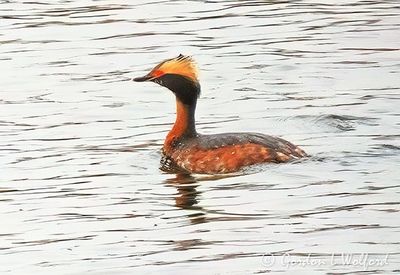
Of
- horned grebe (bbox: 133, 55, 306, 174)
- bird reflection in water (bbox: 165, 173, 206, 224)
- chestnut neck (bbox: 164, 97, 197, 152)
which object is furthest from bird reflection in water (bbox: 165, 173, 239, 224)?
chestnut neck (bbox: 164, 97, 197, 152)

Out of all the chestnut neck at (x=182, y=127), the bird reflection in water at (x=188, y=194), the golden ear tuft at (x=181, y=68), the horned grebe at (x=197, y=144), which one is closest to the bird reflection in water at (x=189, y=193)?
the bird reflection in water at (x=188, y=194)

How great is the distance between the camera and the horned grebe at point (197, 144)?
1430 cm

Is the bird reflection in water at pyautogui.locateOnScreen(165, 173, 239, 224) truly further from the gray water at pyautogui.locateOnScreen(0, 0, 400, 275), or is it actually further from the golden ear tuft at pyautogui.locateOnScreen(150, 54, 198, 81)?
the golden ear tuft at pyautogui.locateOnScreen(150, 54, 198, 81)

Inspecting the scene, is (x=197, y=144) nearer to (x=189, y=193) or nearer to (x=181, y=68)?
(x=181, y=68)

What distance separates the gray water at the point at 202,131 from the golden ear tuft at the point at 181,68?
2.65ft

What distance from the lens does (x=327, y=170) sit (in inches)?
Result: 557

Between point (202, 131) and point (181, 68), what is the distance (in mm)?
1561

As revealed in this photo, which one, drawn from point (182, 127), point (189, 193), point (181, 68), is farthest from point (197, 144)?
point (189, 193)

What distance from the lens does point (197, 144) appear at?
49.0ft

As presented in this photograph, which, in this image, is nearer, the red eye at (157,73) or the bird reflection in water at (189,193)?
the bird reflection in water at (189,193)

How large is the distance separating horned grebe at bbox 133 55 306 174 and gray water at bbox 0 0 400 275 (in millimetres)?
149

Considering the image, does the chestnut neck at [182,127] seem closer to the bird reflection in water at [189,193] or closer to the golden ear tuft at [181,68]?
the golden ear tuft at [181,68]

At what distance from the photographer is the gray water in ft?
37.5

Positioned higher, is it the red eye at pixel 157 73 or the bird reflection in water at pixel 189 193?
the red eye at pixel 157 73
